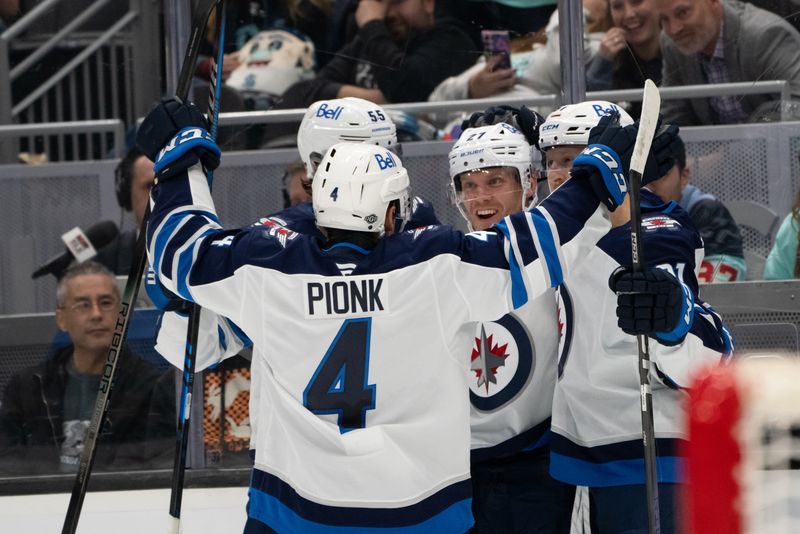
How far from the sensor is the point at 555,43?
385cm

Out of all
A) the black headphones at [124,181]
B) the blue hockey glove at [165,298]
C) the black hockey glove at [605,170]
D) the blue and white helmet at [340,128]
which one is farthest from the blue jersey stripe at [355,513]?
the black headphones at [124,181]

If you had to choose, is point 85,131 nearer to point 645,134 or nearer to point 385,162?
point 385,162

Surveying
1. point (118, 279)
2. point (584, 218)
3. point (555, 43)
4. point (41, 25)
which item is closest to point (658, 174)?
point (584, 218)

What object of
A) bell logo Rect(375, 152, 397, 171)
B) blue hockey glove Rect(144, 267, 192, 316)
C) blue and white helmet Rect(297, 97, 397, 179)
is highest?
blue and white helmet Rect(297, 97, 397, 179)

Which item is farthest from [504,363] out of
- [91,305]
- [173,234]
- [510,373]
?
[91,305]

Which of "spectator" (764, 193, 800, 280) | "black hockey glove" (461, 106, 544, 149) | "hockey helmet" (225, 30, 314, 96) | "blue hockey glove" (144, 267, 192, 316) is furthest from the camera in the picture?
"hockey helmet" (225, 30, 314, 96)

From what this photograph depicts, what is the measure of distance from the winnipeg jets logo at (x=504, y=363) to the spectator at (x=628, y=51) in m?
1.39

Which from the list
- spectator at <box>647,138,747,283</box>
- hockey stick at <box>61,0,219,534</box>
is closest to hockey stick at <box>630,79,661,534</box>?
hockey stick at <box>61,0,219,534</box>

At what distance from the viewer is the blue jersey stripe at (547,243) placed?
222cm

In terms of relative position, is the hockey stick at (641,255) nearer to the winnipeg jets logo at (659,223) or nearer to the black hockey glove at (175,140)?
the winnipeg jets logo at (659,223)

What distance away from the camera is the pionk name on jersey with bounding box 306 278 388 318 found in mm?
2186

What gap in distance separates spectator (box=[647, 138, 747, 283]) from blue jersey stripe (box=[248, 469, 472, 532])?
5.60 feet

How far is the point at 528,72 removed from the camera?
12.9 feet

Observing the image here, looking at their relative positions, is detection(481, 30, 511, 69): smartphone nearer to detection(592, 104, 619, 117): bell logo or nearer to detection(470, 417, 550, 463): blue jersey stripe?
detection(592, 104, 619, 117): bell logo
